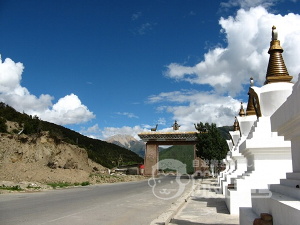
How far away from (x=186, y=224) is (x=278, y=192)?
4320mm

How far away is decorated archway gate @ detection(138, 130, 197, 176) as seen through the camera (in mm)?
49500

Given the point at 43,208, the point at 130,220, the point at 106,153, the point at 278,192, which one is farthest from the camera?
the point at 106,153

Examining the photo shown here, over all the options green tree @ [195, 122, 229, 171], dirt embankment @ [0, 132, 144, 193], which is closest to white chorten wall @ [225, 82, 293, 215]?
dirt embankment @ [0, 132, 144, 193]

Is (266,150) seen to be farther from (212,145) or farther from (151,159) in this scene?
(151,159)

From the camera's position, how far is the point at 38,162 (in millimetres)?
34625

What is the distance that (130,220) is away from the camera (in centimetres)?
1014

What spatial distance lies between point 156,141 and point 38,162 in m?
21.0

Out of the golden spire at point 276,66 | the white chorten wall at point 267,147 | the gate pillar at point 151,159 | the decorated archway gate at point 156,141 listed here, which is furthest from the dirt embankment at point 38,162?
the golden spire at point 276,66

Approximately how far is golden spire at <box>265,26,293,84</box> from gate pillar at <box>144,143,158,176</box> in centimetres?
4279

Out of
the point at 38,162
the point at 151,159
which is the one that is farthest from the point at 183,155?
the point at 38,162

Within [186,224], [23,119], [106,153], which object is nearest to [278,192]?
[186,224]

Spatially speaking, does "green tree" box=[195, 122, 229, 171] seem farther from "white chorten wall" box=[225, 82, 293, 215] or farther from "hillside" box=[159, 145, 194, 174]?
"hillside" box=[159, 145, 194, 174]

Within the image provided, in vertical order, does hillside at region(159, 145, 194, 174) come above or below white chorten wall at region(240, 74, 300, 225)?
above

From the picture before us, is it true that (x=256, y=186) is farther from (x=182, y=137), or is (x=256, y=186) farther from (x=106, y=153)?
(x=106, y=153)
